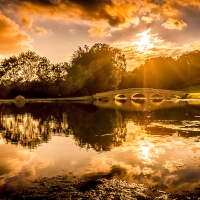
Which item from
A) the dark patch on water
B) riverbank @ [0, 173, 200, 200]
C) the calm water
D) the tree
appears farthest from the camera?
the tree

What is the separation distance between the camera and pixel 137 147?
62.2ft

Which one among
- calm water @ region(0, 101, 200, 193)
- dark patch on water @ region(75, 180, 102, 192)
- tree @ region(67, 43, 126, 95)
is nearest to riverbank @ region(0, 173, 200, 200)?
dark patch on water @ region(75, 180, 102, 192)

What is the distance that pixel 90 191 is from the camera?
1089cm

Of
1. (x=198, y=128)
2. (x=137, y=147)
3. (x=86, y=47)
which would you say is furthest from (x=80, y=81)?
(x=137, y=147)

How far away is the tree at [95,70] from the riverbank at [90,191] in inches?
3165

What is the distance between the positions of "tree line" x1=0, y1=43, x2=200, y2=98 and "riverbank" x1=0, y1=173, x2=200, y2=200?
8047cm

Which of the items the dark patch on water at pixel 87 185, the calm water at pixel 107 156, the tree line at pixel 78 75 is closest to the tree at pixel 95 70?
the tree line at pixel 78 75

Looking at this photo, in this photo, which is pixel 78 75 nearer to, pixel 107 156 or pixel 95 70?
pixel 95 70

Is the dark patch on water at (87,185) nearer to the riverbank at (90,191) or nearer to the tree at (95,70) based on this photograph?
the riverbank at (90,191)

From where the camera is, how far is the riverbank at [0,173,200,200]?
1037 cm

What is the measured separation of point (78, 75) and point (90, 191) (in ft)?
268

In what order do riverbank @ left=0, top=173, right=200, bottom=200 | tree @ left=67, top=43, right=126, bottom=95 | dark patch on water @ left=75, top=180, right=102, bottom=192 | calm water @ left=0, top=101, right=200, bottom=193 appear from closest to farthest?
riverbank @ left=0, top=173, right=200, bottom=200
dark patch on water @ left=75, top=180, right=102, bottom=192
calm water @ left=0, top=101, right=200, bottom=193
tree @ left=67, top=43, right=126, bottom=95

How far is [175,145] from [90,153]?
5.94m

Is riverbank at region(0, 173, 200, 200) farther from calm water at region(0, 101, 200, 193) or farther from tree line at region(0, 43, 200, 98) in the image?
tree line at region(0, 43, 200, 98)
